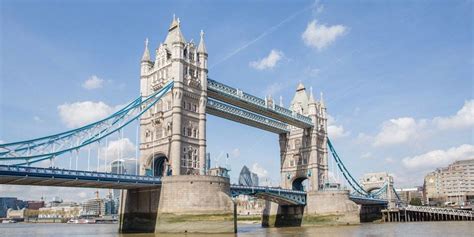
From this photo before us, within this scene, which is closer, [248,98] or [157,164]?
[157,164]

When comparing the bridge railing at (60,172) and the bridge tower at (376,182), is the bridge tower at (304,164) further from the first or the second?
the bridge tower at (376,182)

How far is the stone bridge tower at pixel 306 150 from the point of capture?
79.9 metres

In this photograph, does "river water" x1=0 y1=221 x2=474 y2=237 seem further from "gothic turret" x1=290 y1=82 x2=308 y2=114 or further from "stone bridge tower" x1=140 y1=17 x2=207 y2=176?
"gothic turret" x1=290 y1=82 x2=308 y2=114

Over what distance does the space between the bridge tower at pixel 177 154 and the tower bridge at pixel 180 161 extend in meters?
0.10

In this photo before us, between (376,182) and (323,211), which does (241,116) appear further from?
(376,182)

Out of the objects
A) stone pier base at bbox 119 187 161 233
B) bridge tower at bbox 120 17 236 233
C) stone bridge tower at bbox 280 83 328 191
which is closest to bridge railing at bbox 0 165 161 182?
stone pier base at bbox 119 187 161 233

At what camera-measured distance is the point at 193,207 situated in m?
46.5

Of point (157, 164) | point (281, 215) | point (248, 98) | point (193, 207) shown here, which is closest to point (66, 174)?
point (193, 207)

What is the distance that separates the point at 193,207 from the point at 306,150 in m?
37.9

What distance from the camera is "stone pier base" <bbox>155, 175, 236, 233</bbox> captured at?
4616 centimetres

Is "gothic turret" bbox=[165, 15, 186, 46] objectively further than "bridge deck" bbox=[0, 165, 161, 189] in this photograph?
Yes

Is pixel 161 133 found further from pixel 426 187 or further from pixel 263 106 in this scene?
pixel 426 187

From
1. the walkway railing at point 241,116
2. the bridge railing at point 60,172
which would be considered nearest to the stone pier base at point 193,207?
the bridge railing at point 60,172

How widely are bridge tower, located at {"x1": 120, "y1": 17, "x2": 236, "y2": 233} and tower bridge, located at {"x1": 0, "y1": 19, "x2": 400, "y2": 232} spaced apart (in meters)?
0.10
